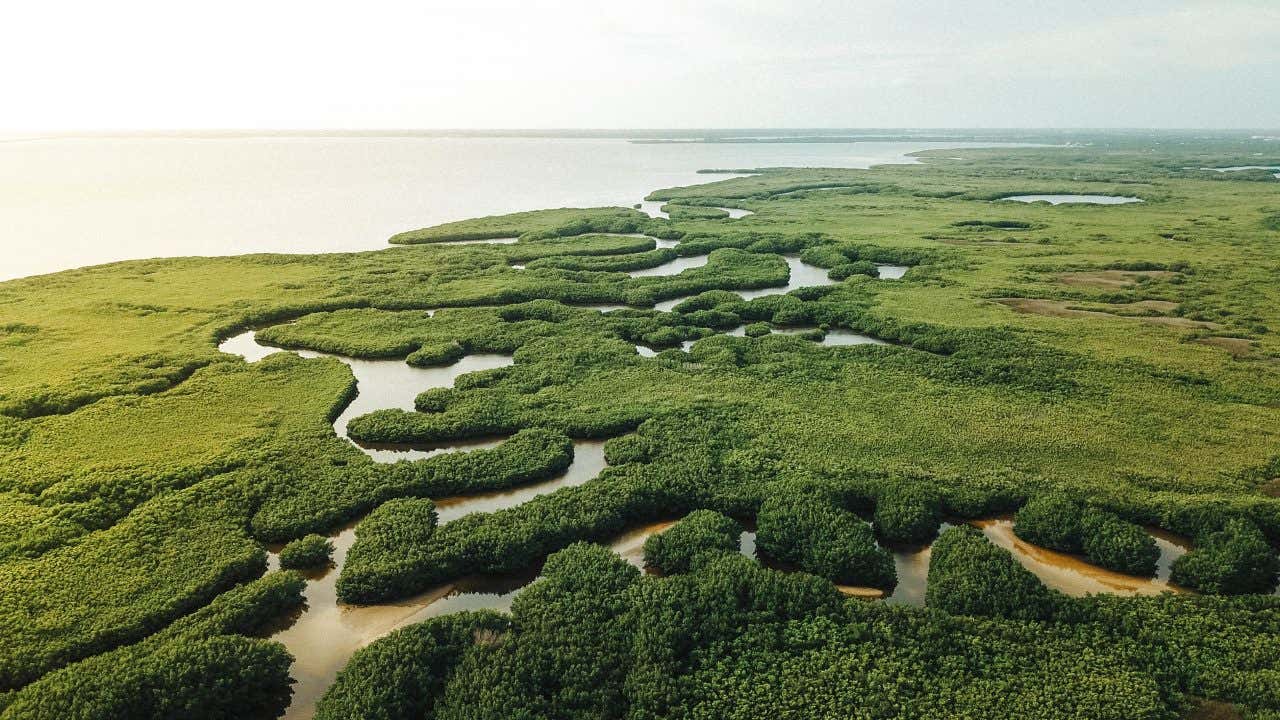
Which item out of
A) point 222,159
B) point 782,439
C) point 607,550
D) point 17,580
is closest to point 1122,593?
point 782,439

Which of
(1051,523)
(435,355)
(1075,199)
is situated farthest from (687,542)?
(1075,199)

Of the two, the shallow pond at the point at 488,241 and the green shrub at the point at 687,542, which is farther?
the shallow pond at the point at 488,241

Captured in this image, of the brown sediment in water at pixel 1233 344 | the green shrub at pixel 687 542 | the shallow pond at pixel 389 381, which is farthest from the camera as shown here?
the brown sediment in water at pixel 1233 344

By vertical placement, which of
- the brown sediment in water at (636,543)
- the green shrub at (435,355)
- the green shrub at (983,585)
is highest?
the green shrub at (435,355)

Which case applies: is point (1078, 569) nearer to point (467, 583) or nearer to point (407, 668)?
point (467, 583)

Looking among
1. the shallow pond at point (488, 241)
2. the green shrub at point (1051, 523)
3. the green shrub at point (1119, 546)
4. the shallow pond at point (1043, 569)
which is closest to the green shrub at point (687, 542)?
the shallow pond at point (1043, 569)

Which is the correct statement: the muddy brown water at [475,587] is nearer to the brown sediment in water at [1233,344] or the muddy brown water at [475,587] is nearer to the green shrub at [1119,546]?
the green shrub at [1119,546]
